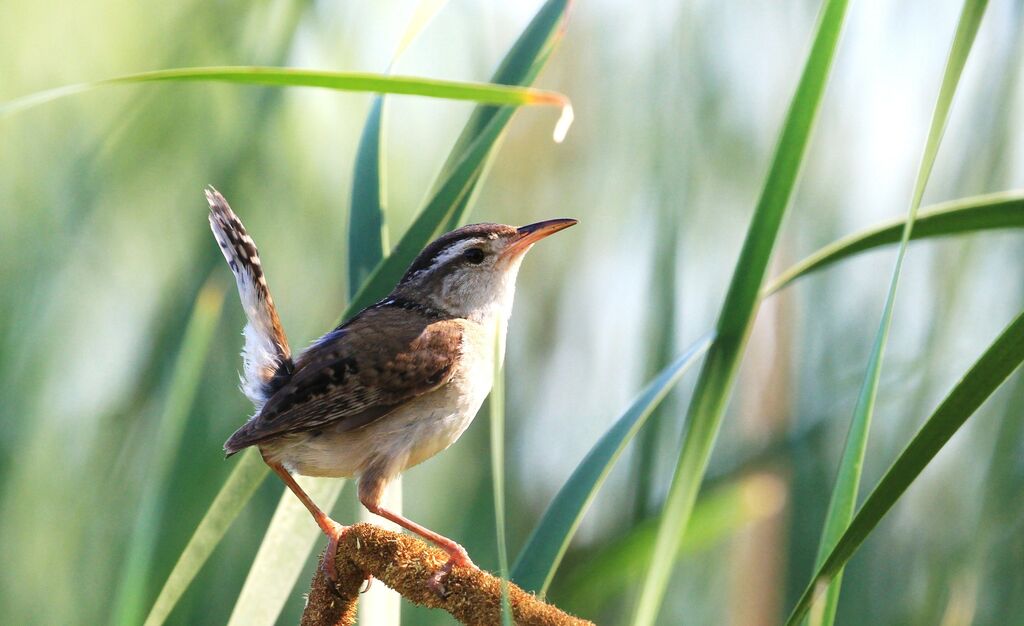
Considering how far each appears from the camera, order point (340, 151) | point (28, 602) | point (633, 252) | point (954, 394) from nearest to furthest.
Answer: point (954, 394), point (28, 602), point (633, 252), point (340, 151)

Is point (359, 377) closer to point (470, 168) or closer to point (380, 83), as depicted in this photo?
point (470, 168)

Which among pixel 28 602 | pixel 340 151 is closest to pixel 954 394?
pixel 340 151

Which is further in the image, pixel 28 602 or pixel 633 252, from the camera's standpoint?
pixel 633 252

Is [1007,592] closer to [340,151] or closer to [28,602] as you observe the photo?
[340,151]

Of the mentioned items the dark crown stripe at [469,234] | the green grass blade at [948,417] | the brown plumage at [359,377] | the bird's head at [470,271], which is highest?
the dark crown stripe at [469,234]

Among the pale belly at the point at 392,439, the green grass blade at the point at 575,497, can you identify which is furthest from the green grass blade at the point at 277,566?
the green grass blade at the point at 575,497

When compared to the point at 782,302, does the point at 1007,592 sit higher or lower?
lower

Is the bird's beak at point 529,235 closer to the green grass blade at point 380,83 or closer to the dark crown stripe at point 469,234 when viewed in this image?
the dark crown stripe at point 469,234
